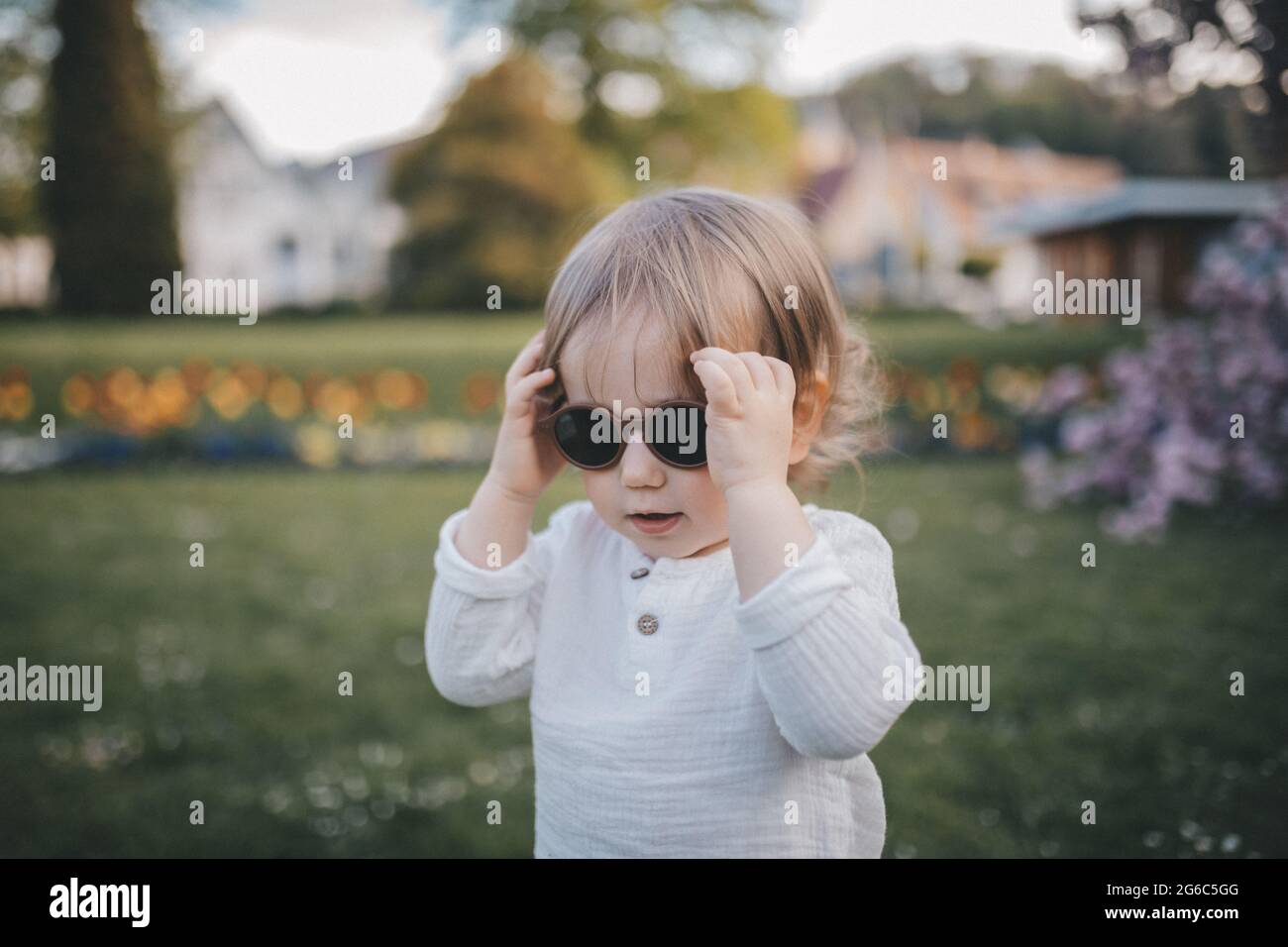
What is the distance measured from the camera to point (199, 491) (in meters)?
7.50

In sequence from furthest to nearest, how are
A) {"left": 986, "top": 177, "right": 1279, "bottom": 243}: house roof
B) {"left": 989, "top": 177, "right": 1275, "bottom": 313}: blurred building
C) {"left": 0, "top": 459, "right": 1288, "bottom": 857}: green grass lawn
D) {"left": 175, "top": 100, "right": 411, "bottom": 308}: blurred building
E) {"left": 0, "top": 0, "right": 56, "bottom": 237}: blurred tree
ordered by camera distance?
{"left": 175, "top": 100, "right": 411, "bottom": 308}: blurred building < {"left": 0, "top": 0, "right": 56, "bottom": 237}: blurred tree < {"left": 989, "top": 177, "right": 1275, "bottom": 313}: blurred building < {"left": 986, "top": 177, "right": 1279, "bottom": 243}: house roof < {"left": 0, "top": 459, "right": 1288, "bottom": 857}: green grass lawn

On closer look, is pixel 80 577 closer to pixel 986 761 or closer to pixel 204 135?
pixel 986 761

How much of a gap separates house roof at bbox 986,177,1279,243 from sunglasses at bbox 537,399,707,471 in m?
6.56

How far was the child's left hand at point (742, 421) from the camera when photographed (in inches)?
56.6

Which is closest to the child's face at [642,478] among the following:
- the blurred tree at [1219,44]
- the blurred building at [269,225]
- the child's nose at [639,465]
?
the child's nose at [639,465]

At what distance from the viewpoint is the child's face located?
154 centimetres

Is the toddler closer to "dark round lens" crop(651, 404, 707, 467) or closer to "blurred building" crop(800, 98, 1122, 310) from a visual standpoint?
"dark round lens" crop(651, 404, 707, 467)

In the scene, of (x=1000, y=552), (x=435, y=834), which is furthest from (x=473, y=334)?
(x=435, y=834)

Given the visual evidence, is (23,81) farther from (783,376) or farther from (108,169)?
(783,376)

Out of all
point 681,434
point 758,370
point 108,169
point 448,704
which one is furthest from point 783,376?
point 108,169

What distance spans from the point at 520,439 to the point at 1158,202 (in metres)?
8.88

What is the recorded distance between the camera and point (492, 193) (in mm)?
19094

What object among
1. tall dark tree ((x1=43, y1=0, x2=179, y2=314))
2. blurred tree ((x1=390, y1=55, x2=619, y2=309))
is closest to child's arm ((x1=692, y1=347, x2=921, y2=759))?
tall dark tree ((x1=43, y1=0, x2=179, y2=314))
